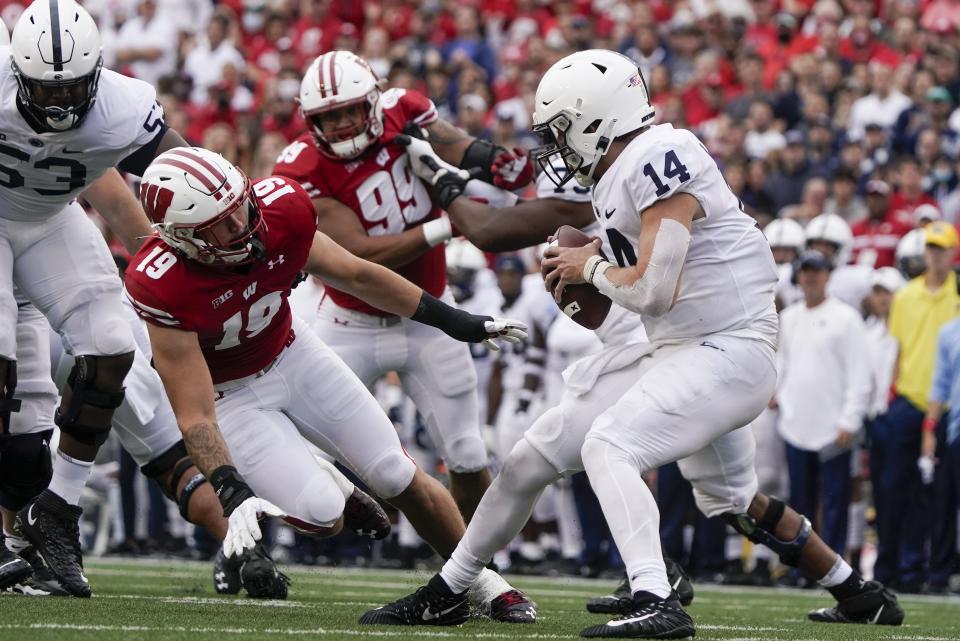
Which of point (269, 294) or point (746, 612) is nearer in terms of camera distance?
point (269, 294)

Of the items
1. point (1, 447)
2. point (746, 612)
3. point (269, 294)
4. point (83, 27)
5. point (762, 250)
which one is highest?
point (83, 27)

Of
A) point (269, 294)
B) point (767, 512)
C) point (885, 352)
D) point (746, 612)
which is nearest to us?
point (269, 294)

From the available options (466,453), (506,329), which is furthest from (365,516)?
(506,329)

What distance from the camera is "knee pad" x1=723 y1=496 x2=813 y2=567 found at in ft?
19.3

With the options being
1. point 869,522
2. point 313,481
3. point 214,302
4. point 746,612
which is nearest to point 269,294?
point 214,302

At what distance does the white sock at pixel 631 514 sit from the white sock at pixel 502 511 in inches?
12.6

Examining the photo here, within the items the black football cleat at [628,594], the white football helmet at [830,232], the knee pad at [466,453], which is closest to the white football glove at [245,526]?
the black football cleat at [628,594]

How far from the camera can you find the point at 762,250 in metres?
5.21

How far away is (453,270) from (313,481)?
5.03 meters

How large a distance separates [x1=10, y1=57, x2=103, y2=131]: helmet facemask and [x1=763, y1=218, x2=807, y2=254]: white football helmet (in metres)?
5.37

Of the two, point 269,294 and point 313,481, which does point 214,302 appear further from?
point 313,481

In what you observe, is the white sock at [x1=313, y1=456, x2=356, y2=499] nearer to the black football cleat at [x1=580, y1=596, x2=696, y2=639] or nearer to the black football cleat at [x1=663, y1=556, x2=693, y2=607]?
A: the black football cleat at [x1=663, y1=556, x2=693, y2=607]

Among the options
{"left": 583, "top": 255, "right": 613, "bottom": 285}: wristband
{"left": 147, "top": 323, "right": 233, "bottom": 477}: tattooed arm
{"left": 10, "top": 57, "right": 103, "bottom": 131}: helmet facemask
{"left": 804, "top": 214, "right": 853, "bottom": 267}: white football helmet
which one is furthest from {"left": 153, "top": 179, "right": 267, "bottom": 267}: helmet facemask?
{"left": 804, "top": 214, "right": 853, "bottom": 267}: white football helmet

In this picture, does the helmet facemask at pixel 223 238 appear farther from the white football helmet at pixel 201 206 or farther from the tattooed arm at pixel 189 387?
the tattooed arm at pixel 189 387
